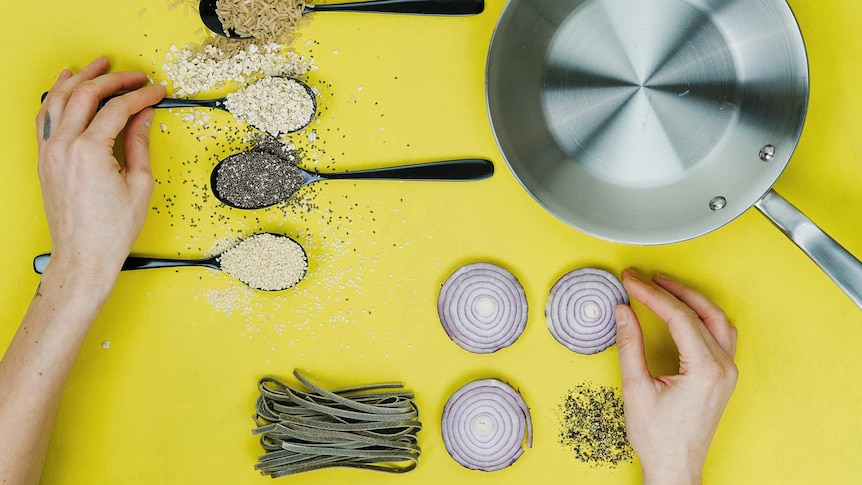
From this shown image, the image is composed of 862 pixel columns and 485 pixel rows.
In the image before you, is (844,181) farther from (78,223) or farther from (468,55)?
(78,223)

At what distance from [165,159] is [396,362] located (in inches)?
27.5

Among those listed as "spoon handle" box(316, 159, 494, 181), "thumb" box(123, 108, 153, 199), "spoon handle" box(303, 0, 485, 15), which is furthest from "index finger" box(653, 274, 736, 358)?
"thumb" box(123, 108, 153, 199)

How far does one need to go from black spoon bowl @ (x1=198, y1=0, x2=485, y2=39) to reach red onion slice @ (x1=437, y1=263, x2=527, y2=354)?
22.2 inches

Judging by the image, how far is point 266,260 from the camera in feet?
4.66

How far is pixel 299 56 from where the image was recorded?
1446 mm

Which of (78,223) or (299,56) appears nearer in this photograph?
(78,223)

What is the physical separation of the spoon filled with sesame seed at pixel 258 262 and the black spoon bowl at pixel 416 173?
88 millimetres

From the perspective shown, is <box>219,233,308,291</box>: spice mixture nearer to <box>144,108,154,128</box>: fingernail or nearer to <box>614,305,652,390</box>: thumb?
<box>144,108,154,128</box>: fingernail

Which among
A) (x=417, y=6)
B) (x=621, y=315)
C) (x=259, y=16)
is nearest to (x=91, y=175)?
(x=259, y=16)

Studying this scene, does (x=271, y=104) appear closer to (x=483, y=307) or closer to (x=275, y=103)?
(x=275, y=103)

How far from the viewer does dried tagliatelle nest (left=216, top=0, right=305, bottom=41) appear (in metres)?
1.40

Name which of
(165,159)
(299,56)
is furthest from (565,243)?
(165,159)

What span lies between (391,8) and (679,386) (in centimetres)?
101

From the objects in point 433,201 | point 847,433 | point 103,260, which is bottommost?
point 847,433
